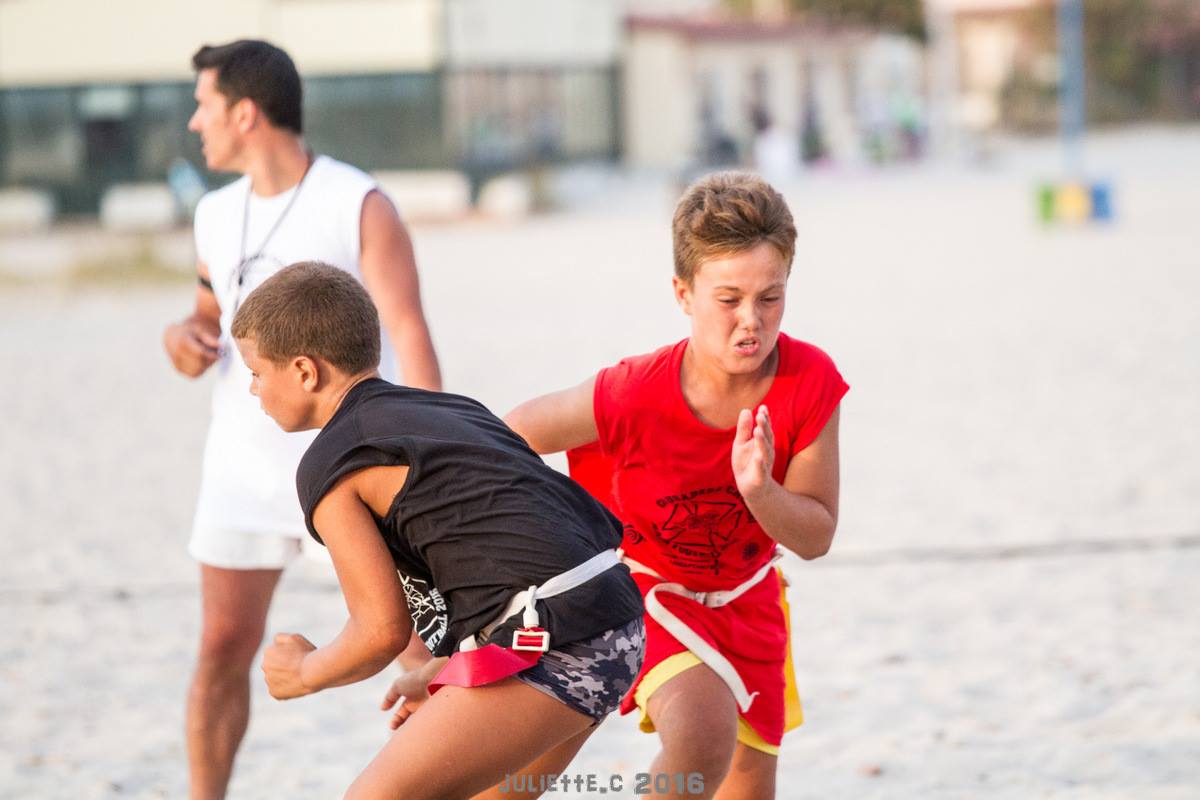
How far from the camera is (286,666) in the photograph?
2.72 metres

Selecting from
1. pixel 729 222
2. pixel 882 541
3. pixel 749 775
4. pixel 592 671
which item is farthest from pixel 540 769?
pixel 882 541

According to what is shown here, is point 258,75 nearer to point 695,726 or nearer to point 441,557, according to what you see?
point 441,557

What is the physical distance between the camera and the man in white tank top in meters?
3.88

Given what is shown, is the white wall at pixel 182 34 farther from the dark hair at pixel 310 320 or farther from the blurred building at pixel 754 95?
the dark hair at pixel 310 320

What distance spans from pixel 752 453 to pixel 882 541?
15.1 ft

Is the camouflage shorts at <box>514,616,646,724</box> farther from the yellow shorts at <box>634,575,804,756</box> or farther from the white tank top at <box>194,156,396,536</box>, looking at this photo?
the white tank top at <box>194,156,396,536</box>

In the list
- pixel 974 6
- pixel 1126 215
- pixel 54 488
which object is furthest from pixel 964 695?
pixel 974 6

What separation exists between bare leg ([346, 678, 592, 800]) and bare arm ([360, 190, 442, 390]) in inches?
50.8

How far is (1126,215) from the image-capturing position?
22438mm

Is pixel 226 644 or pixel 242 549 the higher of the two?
pixel 242 549

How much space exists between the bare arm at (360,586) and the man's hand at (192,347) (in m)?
1.44

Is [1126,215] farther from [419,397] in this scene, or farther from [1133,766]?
[419,397]

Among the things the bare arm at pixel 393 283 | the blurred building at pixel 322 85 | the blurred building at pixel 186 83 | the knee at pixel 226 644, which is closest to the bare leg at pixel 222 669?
the knee at pixel 226 644

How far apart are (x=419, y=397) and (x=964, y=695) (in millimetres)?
3086
